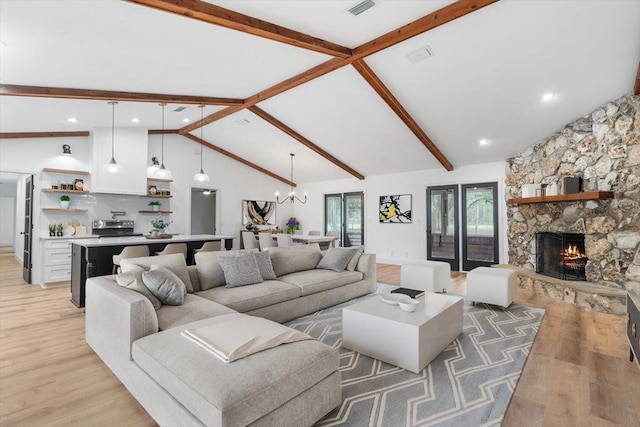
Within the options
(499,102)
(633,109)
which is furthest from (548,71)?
(633,109)

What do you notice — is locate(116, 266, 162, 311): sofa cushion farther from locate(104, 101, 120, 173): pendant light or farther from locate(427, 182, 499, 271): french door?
locate(427, 182, 499, 271): french door

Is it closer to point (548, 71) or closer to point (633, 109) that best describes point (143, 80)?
point (548, 71)

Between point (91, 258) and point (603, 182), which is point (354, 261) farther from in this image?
point (603, 182)

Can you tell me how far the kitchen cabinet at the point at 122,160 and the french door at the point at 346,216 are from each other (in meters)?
4.88

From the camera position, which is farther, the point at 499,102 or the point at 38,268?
the point at 38,268

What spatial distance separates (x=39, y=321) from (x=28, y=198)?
12.2 ft

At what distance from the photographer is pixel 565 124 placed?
5.27 metres

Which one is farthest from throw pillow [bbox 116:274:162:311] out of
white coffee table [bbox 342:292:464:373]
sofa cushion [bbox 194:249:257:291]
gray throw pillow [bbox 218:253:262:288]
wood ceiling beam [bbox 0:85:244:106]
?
wood ceiling beam [bbox 0:85:244:106]

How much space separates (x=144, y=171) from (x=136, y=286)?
16.0 feet

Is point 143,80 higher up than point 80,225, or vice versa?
point 143,80

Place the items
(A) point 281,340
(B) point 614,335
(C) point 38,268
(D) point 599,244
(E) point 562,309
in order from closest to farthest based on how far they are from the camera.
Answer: (A) point 281,340 < (B) point 614,335 < (E) point 562,309 < (D) point 599,244 < (C) point 38,268

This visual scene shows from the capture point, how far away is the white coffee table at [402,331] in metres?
2.56

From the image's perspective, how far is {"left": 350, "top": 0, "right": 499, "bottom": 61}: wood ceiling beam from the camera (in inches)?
125

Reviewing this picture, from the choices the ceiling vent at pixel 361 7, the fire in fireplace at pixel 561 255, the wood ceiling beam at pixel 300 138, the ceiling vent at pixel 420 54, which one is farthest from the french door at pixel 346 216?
the ceiling vent at pixel 361 7
